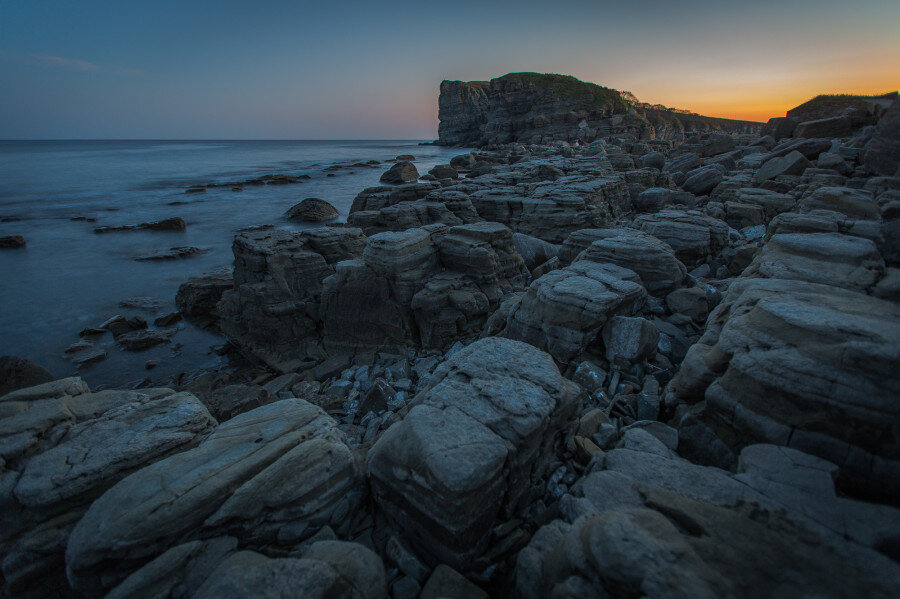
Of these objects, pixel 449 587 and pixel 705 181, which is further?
pixel 705 181

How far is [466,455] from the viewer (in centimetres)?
317

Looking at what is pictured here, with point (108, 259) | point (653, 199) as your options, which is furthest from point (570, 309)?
point (108, 259)

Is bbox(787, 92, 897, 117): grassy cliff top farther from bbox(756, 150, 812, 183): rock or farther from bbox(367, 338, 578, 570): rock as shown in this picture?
bbox(367, 338, 578, 570): rock

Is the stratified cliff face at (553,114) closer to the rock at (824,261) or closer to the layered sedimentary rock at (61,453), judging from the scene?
the rock at (824,261)

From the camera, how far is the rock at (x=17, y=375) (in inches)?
308

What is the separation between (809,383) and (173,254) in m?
23.9

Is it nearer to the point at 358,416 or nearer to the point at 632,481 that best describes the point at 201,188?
the point at 358,416

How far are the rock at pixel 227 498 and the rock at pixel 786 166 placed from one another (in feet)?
62.9

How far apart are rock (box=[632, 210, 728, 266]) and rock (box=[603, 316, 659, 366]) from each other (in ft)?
14.8

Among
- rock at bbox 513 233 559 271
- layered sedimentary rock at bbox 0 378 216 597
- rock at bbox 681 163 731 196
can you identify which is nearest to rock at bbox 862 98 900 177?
rock at bbox 681 163 731 196

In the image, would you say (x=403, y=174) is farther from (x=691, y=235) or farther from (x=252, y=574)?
(x=252, y=574)

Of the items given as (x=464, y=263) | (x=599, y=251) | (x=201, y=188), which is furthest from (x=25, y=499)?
(x=201, y=188)

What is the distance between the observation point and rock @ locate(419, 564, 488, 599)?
2891 millimetres

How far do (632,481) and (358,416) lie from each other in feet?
15.8
